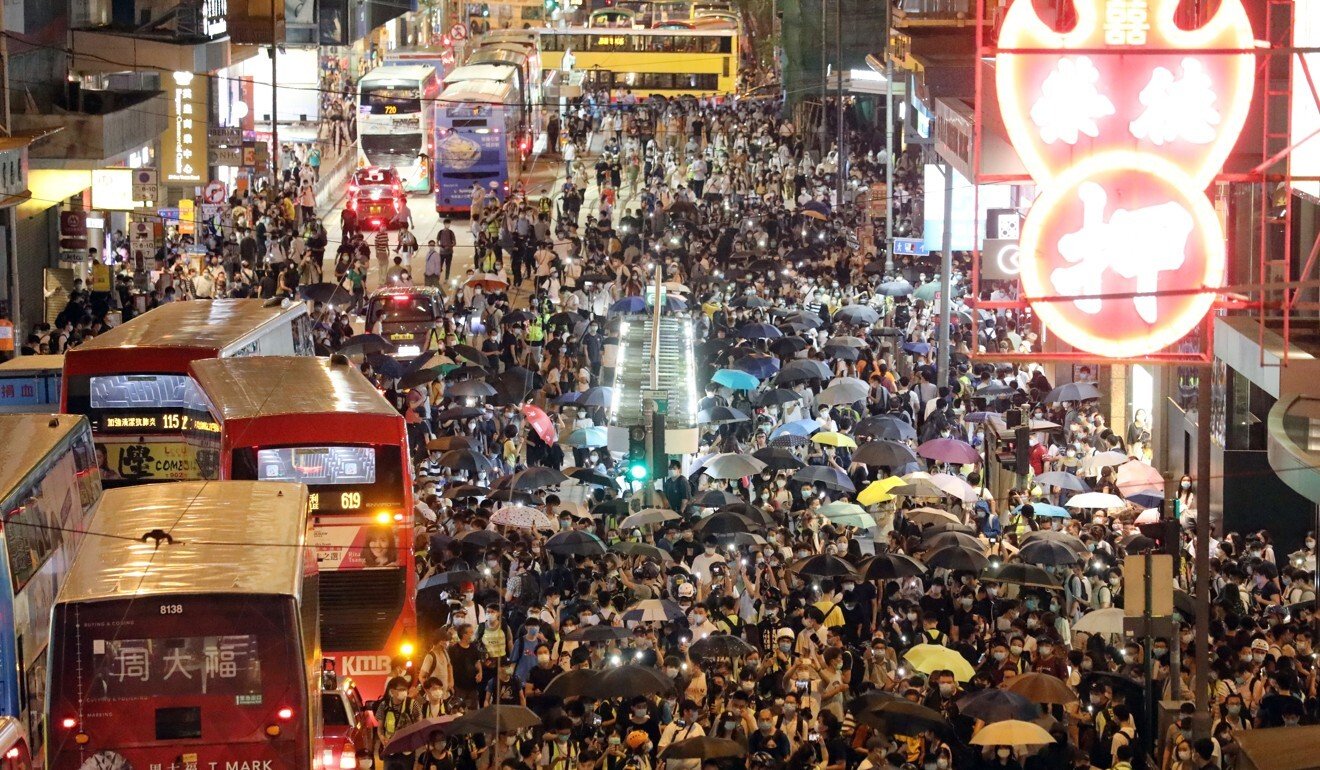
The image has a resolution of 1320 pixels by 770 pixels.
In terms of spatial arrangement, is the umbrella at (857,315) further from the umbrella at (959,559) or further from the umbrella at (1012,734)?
the umbrella at (1012,734)

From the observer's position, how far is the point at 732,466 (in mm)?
20828

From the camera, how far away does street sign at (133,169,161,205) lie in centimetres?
3406

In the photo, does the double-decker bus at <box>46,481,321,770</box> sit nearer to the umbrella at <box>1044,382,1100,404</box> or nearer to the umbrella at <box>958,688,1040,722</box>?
the umbrella at <box>958,688,1040,722</box>

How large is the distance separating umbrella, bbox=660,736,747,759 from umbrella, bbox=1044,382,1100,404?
1262 centimetres

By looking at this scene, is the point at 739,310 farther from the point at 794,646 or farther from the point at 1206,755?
the point at 1206,755

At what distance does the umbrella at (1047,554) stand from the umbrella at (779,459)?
4397 mm

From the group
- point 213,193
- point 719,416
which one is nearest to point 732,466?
point 719,416

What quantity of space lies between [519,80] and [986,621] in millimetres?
38144

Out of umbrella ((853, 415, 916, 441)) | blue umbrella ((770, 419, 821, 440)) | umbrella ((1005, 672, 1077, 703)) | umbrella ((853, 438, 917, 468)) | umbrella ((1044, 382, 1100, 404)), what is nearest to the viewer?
umbrella ((1005, 672, 1077, 703))

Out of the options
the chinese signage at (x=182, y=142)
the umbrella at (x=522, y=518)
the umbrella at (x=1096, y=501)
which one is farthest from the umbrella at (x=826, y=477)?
the chinese signage at (x=182, y=142)

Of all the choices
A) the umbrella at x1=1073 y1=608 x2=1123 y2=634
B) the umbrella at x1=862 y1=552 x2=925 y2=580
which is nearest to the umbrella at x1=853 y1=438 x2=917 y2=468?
the umbrella at x1=862 y1=552 x2=925 y2=580

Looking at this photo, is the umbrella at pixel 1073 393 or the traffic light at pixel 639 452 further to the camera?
the umbrella at pixel 1073 393

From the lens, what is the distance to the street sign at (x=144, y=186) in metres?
34.1

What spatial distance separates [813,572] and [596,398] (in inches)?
332
